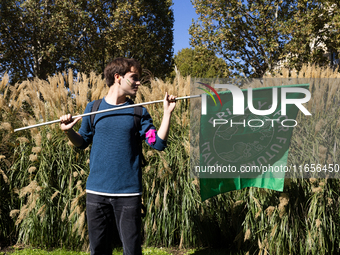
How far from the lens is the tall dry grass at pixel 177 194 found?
3.44 meters

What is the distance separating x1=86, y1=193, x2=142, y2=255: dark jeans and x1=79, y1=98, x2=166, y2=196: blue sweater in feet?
0.22

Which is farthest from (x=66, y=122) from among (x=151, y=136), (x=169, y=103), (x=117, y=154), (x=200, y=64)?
(x=200, y=64)

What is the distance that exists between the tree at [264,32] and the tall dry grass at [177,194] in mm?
12476

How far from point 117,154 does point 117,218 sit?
0.48 metres

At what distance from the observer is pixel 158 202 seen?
379cm

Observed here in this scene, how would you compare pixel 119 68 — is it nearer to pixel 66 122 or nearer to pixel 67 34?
pixel 66 122

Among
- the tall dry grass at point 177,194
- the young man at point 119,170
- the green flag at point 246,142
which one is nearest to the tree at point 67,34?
the tall dry grass at point 177,194

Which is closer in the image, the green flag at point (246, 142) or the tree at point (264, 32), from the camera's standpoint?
the green flag at point (246, 142)

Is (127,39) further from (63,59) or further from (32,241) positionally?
(32,241)

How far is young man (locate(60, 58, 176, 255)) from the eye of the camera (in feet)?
7.41

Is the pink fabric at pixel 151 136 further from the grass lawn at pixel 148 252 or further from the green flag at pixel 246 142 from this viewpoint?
the grass lawn at pixel 148 252

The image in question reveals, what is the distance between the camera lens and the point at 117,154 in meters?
2.29

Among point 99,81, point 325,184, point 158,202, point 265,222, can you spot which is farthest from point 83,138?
point 325,184

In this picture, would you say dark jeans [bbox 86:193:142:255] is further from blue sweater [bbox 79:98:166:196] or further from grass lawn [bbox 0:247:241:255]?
grass lawn [bbox 0:247:241:255]
